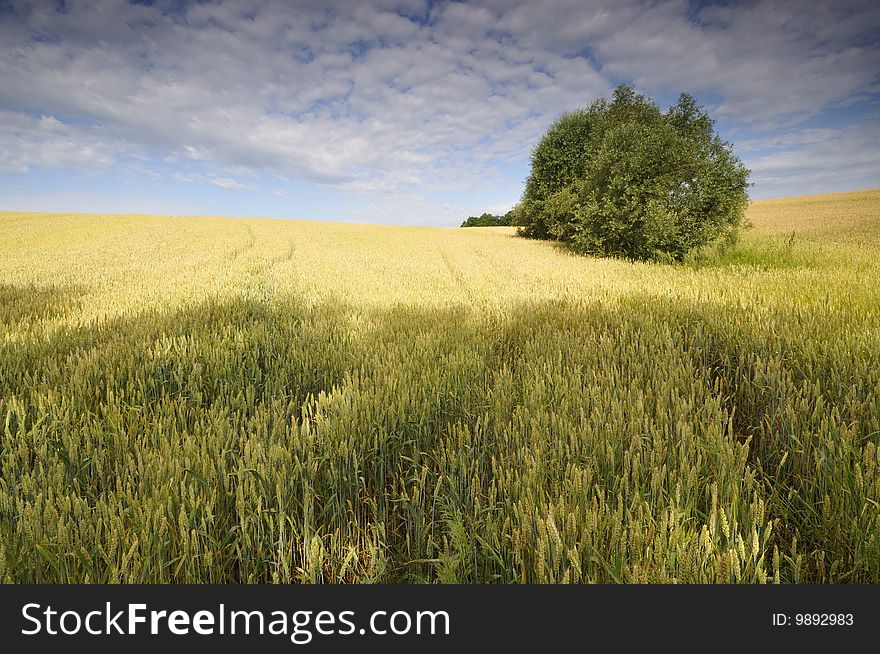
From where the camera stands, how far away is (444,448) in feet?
7.84

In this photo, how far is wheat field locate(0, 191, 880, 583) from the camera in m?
1.60

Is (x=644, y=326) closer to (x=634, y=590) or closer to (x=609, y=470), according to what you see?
(x=609, y=470)

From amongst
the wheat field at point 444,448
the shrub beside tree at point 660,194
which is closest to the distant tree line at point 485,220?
the shrub beside tree at point 660,194

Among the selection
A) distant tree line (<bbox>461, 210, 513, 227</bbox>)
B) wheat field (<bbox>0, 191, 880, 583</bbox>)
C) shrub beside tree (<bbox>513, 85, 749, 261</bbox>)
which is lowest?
wheat field (<bbox>0, 191, 880, 583</bbox>)

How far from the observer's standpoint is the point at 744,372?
365 cm

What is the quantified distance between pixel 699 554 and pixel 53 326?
22.3 ft

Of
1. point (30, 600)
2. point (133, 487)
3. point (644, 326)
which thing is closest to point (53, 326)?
point (133, 487)

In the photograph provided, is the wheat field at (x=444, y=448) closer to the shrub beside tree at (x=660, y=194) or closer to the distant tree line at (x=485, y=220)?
the shrub beside tree at (x=660, y=194)

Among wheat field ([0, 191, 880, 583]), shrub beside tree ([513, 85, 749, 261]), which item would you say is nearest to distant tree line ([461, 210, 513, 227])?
shrub beside tree ([513, 85, 749, 261])

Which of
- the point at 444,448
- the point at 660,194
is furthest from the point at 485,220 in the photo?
the point at 444,448

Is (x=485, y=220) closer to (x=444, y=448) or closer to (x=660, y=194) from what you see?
(x=660, y=194)

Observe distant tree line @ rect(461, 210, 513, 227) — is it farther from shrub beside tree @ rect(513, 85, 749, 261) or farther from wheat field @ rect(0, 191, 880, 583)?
wheat field @ rect(0, 191, 880, 583)

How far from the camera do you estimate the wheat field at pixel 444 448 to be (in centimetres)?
160

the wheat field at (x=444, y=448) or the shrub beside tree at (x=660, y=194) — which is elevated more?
the shrub beside tree at (x=660, y=194)
